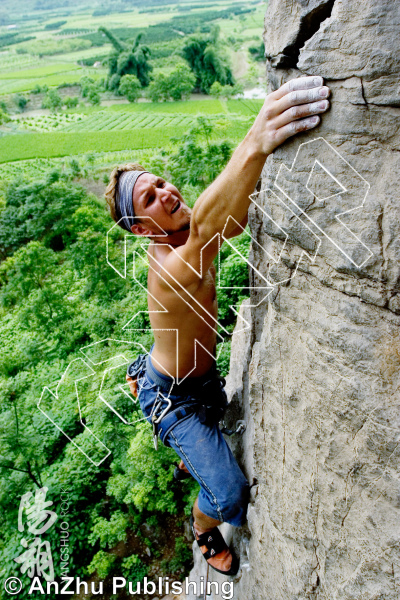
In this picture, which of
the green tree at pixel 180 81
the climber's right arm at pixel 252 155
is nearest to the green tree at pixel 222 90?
the green tree at pixel 180 81

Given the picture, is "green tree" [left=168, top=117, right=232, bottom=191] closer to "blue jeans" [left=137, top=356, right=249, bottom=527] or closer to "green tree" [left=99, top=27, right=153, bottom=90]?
"blue jeans" [left=137, top=356, right=249, bottom=527]

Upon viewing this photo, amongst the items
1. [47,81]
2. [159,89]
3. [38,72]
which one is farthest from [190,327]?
[38,72]

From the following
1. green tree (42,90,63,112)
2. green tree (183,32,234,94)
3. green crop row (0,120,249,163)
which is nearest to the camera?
green crop row (0,120,249,163)

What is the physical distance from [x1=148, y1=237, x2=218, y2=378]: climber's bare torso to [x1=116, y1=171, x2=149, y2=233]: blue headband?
194 millimetres

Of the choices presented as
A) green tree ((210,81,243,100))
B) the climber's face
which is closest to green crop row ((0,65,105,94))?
green tree ((210,81,243,100))

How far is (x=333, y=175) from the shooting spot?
56.8 inches

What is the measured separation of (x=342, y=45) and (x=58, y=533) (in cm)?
551

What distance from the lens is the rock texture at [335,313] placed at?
1.32 meters

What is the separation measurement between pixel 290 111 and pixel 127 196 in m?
1.17

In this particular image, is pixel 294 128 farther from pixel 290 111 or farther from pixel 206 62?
pixel 206 62

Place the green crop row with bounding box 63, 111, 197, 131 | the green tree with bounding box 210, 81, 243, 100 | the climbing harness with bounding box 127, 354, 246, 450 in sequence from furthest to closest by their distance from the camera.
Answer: the green crop row with bounding box 63, 111, 197, 131, the green tree with bounding box 210, 81, 243, 100, the climbing harness with bounding box 127, 354, 246, 450

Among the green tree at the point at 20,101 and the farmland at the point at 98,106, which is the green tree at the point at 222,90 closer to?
the farmland at the point at 98,106

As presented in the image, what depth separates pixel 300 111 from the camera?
4.62 feet

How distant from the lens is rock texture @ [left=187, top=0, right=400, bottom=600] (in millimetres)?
1317
